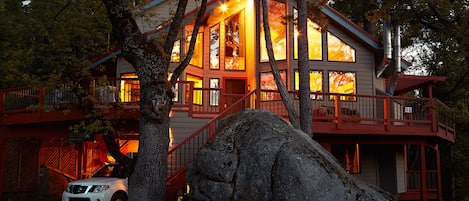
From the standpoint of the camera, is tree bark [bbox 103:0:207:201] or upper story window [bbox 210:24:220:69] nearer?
tree bark [bbox 103:0:207:201]

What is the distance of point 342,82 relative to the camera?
2030 cm

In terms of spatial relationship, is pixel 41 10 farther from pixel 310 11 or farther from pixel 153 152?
pixel 153 152

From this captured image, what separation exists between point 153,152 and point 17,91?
33.9ft

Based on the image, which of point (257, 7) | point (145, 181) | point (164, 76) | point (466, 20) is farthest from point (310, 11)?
point (145, 181)

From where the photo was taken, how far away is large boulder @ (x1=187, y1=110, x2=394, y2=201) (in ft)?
26.0

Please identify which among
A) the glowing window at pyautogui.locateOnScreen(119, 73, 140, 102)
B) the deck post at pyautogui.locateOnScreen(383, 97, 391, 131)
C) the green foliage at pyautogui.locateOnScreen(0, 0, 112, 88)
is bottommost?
the deck post at pyautogui.locateOnScreen(383, 97, 391, 131)

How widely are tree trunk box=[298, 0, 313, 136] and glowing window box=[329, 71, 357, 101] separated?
5.54 meters

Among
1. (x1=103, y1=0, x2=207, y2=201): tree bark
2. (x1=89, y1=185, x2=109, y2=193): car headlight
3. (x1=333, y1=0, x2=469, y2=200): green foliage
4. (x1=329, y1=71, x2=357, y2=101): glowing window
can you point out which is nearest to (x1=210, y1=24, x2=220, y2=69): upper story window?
(x1=329, y1=71, x2=357, y2=101): glowing window

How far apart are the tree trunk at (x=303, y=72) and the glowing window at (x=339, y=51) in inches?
207

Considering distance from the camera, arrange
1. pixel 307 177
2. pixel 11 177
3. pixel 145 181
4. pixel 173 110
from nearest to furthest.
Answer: pixel 307 177 < pixel 145 181 < pixel 173 110 < pixel 11 177

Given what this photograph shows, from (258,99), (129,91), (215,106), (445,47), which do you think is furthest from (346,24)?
(445,47)

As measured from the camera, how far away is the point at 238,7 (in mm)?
21047

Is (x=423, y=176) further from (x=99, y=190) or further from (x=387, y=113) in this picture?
(x=99, y=190)

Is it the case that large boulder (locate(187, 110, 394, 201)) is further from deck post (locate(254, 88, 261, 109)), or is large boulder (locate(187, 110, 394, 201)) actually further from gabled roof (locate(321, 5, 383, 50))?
gabled roof (locate(321, 5, 383, 50))
